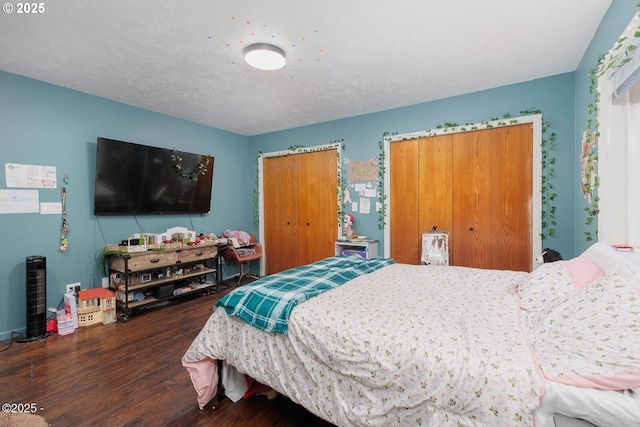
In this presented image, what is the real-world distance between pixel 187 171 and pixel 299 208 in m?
1.79

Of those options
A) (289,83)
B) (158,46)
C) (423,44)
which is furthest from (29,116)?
(423,44)

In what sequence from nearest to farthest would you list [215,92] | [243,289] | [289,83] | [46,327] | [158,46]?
[243,289] < [158,46] < [46,327] < [289,83] < [215,92]

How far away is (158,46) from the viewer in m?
2.38

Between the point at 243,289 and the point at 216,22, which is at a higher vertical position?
the point at 216,22

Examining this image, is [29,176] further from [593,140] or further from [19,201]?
[593,140]

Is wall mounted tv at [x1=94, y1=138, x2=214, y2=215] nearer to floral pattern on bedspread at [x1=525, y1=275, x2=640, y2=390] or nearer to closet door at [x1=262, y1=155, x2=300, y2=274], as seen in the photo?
closet door at [x1=262, y1=155, x2=300, y2=274]

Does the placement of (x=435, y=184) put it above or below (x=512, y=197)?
above

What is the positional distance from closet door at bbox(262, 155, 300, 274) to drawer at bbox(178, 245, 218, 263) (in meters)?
1.13

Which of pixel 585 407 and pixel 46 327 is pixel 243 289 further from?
pixel 46 327

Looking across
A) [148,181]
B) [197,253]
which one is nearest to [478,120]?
[197,253]

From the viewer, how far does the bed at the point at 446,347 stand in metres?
0.96

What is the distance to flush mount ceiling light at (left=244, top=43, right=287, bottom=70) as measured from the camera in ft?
7.71

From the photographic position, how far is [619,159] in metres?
2.01

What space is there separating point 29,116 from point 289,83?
2.68m
